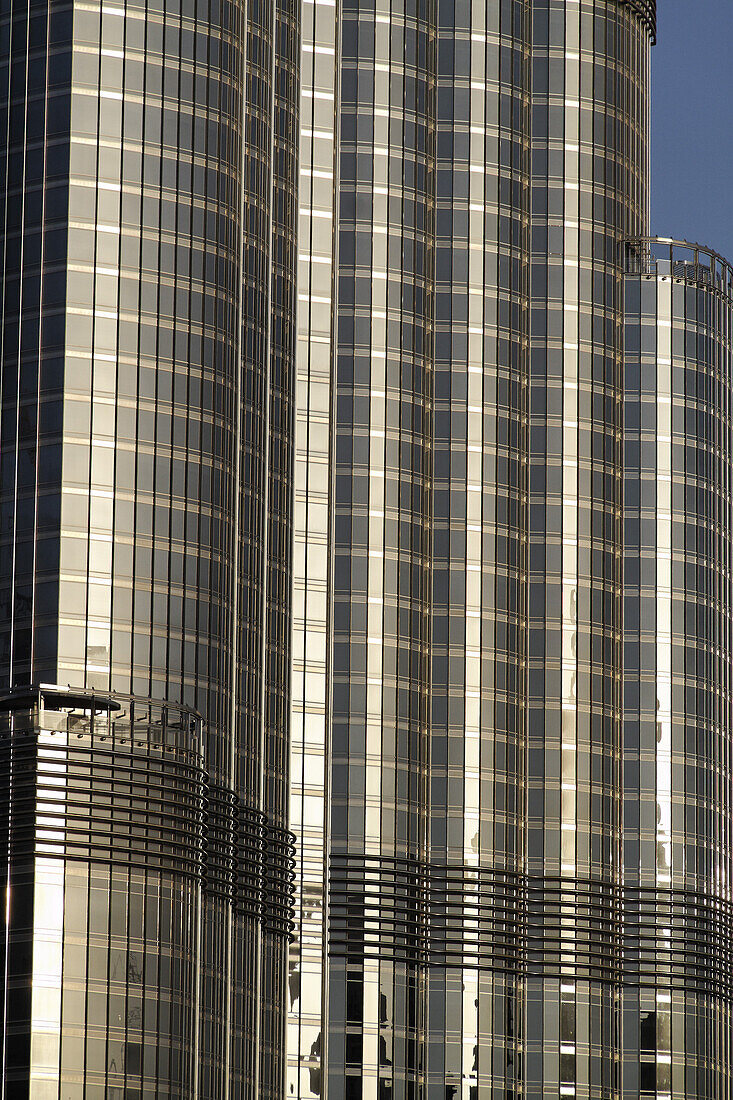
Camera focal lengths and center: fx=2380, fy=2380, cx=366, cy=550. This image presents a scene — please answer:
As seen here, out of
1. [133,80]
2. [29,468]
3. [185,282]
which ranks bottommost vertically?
[29,468]

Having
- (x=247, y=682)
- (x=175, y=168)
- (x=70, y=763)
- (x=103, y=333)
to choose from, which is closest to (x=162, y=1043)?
(x=70, y=763)

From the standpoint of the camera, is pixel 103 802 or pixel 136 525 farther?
pixel 136 525

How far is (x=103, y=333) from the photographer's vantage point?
186 meters

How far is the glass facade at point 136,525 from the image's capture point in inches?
6826

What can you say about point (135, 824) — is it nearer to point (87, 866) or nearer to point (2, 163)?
point (87, 866)

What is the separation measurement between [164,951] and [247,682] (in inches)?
1221

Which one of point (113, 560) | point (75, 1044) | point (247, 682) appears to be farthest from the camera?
point (247, 682)

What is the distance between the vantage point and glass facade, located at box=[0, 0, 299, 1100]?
173 metres

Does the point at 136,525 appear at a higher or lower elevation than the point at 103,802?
higher

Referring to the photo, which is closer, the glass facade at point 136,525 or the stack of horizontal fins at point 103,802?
the stack of horizontal fins at point 103,802

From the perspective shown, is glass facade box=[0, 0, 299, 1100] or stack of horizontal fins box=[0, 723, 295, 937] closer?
stack of horizontal fins box=[0, 723, 295, 937]

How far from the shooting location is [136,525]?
7283 inches

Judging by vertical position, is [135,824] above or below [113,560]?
below

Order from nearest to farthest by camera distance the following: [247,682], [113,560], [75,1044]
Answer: [75,1044], [113,560], [247,682]
